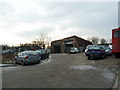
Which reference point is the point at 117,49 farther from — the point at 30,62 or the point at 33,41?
the point at 33,41

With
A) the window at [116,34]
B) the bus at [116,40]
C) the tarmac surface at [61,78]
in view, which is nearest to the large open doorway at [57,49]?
the bus at [116,40]

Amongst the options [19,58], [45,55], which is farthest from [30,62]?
[45,55]

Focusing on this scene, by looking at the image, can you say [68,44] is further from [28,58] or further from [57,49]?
[28,58]

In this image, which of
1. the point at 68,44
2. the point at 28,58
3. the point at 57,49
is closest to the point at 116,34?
the point at 28,58

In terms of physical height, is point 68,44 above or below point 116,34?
below

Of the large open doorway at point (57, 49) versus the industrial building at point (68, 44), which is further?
the large open doorway at point (57, 49)

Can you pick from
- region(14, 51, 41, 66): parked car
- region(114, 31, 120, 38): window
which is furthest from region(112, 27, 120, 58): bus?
region(14, 51, 41, 66): parked car

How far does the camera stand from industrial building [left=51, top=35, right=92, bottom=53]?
41125mm

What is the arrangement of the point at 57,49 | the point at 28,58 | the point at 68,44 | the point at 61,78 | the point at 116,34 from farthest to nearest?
the point at 57,49, the point at 68,44, the point at 116,34, the point at 28,58, the point at 61,78

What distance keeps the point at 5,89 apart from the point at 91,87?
12.0 feet

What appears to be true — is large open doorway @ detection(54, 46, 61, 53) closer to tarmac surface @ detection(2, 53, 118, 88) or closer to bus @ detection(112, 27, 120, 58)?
bus @ detection(112, 27, 120, 58)

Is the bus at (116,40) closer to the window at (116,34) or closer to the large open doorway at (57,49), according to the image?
the window at (116,34)

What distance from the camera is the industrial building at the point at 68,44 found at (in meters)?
41.1

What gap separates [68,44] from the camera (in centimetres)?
4400
